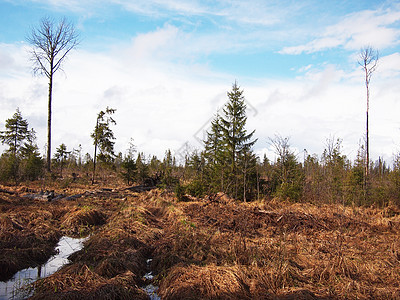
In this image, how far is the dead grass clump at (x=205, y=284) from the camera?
461 centimetres

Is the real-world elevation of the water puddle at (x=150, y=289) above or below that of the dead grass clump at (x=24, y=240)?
below

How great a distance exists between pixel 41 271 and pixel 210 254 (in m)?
3.86

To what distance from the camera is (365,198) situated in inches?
577

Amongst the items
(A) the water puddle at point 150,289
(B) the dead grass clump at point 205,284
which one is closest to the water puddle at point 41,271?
(A) the water puddle at point 150,289

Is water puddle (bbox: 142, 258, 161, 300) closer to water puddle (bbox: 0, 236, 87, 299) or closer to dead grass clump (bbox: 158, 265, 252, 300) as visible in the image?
dead grass clump (bbox: 158, 265, 252, 300)

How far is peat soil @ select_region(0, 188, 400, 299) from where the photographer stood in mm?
4688

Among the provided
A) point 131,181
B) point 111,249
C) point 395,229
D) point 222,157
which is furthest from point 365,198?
point 131,181

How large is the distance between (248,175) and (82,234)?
11683 millimetres

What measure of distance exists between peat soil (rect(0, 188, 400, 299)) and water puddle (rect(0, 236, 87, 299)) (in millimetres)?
249

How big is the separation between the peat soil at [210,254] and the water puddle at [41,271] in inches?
9.8

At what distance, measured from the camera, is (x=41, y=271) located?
5.82 metres

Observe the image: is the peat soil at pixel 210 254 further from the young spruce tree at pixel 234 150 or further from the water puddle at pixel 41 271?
the young spruce tree at pixel 234 150

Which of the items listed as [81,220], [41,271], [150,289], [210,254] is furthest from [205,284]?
[81,220]

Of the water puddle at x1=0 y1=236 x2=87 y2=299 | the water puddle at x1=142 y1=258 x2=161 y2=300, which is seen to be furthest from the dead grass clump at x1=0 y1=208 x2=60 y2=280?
the water puddle at x1=142 y1=258 x2=161 y2=300
